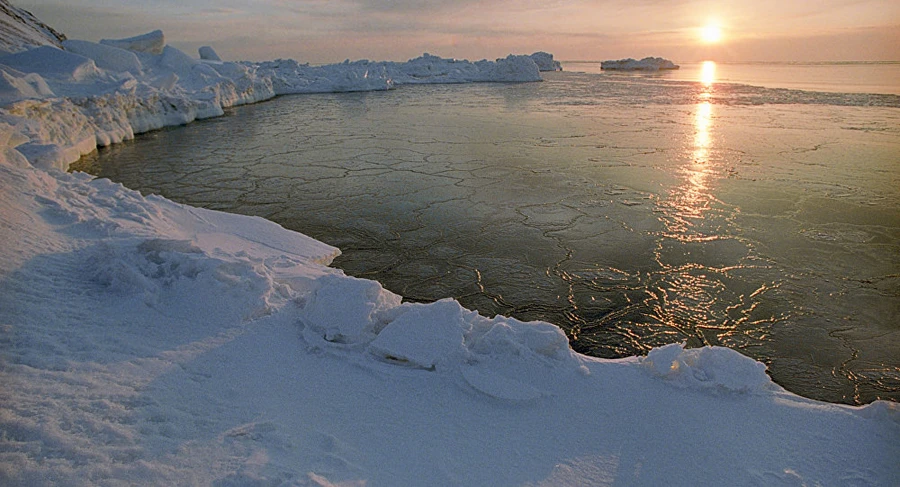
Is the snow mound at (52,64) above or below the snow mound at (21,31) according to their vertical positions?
below

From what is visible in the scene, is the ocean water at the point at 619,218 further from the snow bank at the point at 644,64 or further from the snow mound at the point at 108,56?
the snow bank at the point at 644,64

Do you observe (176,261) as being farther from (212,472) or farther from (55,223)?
(212,472)

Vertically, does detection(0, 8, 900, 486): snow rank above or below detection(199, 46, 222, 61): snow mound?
below

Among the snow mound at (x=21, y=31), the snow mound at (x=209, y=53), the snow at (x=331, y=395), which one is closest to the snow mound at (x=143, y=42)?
the snow mound at (x=21, y=31)

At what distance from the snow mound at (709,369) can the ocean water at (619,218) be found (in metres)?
0.57

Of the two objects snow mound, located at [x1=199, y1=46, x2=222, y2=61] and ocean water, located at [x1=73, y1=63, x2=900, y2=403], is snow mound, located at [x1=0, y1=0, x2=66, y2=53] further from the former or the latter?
snow mound, located at [x1=199, y1=46, x2=222, y2=61]

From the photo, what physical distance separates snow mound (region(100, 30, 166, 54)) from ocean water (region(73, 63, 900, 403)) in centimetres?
851

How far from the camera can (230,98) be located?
19156 millimetres

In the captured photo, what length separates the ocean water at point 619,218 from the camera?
340 cm

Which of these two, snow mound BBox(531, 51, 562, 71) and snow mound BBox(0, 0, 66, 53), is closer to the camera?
snow mound BBox(0, 0, 66, 53)

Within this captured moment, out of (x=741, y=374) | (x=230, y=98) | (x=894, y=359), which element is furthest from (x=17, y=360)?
(x=230, y=98)

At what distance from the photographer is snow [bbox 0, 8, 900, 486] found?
1779mm

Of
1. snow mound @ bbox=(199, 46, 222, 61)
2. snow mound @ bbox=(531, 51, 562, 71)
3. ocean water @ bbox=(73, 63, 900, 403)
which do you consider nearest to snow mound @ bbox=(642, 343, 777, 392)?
ocean water @ bbox=(73, 63, 900, 403)

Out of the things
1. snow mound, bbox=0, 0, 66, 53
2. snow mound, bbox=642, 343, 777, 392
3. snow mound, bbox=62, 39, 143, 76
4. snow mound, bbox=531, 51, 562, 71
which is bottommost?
snow mound, bbox=642, 343, 777, 392
